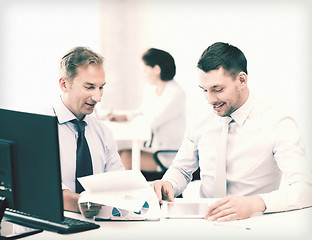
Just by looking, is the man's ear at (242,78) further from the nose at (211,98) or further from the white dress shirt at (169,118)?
the white dress shirt at (169,118)

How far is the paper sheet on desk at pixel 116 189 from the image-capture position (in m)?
1.37

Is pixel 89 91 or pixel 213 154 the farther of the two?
pixel 213 154

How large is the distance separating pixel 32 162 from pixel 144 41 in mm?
4061

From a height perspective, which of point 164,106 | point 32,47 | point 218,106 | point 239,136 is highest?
point 32,47

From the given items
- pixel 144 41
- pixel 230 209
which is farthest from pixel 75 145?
pixel 144 41

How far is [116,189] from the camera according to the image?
1479 millimetres

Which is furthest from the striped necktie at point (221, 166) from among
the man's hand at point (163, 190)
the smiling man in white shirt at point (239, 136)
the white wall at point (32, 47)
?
the white wall at point (32, 47)

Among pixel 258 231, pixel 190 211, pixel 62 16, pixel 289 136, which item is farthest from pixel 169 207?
pixel 62 16

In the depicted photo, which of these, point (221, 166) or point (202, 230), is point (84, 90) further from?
point (202, 230)

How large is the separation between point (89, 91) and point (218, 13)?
310cm

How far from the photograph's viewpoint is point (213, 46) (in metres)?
1.85

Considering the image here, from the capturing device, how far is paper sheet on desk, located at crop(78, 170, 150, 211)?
137 centimetres

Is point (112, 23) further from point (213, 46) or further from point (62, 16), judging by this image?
point (213, 46)

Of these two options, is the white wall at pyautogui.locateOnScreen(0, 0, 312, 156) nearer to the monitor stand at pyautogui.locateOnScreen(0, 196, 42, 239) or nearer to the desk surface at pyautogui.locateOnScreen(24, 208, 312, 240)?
the desk surface at pyautogui.locateOnScreen(24, 208, 312, 240)
